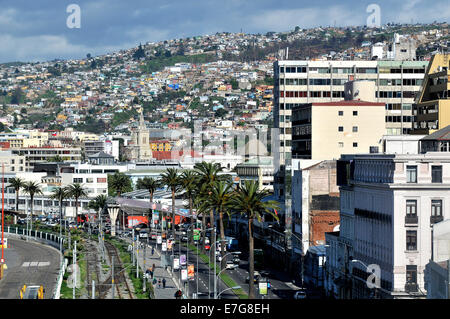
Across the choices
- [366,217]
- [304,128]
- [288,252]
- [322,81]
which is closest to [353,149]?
[304,128]

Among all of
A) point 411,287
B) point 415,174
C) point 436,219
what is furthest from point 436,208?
point 411,287

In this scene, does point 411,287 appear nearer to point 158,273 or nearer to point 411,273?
point 411,273

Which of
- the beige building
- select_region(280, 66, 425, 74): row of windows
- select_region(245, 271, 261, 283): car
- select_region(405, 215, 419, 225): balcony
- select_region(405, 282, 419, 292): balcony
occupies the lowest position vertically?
select_region(245, 271, 261, 283): car

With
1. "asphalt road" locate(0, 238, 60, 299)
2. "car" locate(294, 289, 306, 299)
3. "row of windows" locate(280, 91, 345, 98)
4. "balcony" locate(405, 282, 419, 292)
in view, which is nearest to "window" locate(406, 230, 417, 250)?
"balcony" locate(405, 282, 419, 292)

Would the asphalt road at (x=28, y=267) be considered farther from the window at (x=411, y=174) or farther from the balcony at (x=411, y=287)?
the window at (x=411, y=174)

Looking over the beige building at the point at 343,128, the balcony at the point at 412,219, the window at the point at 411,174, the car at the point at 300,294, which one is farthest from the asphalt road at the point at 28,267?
the beige building at the point at 343,128

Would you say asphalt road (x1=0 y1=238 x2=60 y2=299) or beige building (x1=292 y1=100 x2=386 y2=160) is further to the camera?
beige building (x1=292 y1=100 x2=386 y2=160)

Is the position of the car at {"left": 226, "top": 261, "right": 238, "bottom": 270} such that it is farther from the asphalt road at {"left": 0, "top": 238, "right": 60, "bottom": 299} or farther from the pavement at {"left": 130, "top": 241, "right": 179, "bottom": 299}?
the asphalt road at {"left": 0, "top": 238, "right": 60, "bottom": 299}
